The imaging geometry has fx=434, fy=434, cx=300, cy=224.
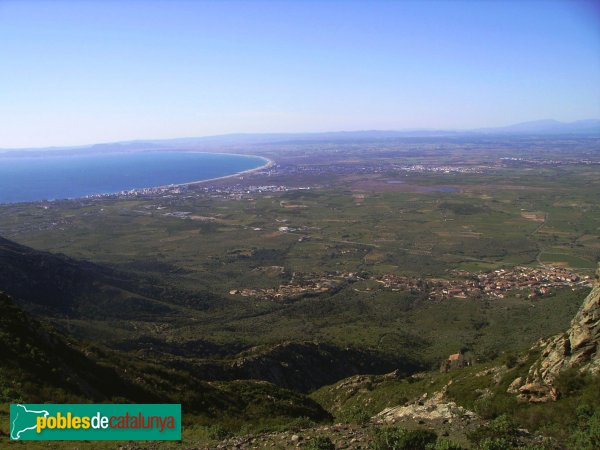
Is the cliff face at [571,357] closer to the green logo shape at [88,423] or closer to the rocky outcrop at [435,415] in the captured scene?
the rocky outcrop at [435,415]

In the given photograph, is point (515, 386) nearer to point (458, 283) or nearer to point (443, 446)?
point (443, 446)

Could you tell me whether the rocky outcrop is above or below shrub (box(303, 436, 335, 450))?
below

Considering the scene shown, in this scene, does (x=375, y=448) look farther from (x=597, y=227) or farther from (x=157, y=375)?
(x=597, y=227)

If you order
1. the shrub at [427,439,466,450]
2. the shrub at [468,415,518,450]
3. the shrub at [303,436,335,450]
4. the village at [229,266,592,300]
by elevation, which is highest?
the shrub at [427,439,466,450]

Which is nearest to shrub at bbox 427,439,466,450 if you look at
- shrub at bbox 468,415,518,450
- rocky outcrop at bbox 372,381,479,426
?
shrub at bbox 468,415,518,450

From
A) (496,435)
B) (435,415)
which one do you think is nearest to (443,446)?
(496,435)

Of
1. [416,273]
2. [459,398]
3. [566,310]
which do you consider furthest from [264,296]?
[459,398]

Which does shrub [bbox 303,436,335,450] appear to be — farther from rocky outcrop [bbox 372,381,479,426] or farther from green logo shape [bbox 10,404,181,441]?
green logo shape [bbox 10,404,181,441]

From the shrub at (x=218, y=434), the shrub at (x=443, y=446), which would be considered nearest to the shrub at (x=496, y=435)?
the shrub at (x=443, y=446)
